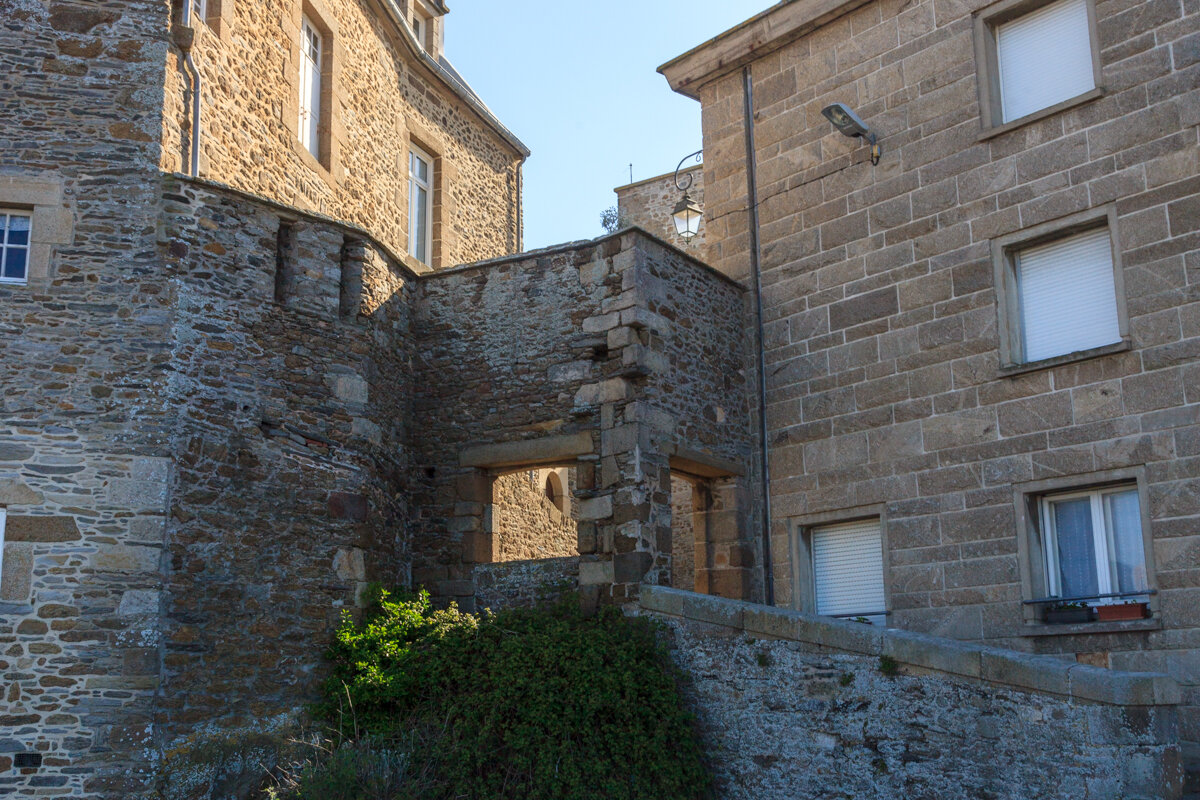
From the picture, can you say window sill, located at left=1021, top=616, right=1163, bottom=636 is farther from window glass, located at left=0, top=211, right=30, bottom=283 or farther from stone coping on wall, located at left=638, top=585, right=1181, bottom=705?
window glass, located at left=0, top=211, right=30, bottom=283

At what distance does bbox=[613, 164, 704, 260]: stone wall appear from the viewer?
17.6m

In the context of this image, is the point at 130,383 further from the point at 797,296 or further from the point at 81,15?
the point at 797,296

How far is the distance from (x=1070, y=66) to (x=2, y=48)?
818 cm

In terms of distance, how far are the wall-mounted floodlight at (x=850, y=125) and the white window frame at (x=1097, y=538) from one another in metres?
3.43

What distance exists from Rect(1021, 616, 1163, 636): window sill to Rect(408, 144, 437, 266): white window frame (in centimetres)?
805

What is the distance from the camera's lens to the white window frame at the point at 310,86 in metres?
11.7

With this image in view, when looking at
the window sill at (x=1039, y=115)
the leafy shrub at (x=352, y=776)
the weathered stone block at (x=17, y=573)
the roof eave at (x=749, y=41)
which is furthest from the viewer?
the roof eave at (x=749, y=41)

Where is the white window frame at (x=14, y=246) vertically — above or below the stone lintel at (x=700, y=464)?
above

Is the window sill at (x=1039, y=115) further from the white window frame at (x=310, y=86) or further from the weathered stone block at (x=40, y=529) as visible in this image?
the weathered stone block at (x=40, y=529)

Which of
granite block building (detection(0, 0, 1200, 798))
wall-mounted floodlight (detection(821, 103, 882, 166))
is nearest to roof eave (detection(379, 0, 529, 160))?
granite block building (detection(0, 0, 1200, 798))

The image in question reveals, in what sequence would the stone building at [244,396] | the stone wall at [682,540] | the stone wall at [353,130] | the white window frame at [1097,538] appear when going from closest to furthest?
the stone building at [244,396]
the white window frame at [1097,538]
the stone wall at [353,130]
the stone wall at [682,540]

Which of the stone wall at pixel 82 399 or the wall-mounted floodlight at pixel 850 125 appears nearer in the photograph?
the stone wall at pixel 82 399

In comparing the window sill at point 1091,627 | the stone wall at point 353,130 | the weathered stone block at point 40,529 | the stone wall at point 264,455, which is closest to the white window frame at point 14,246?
the stone wall at point 264,455

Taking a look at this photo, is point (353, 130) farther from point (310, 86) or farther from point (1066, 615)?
point (1066, 615)
